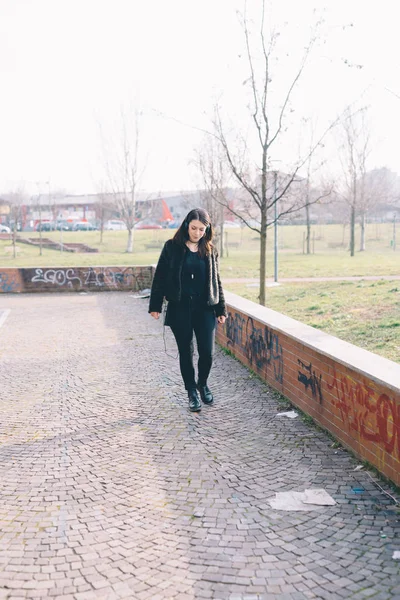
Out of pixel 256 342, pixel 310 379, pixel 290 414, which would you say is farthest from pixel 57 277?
pixel 310 379

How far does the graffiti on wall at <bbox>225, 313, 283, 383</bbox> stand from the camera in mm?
5977

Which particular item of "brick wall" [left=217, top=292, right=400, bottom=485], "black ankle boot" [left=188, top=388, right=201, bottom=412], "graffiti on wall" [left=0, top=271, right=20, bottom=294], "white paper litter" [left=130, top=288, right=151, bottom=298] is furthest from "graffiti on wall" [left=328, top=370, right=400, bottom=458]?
"graffiti on wall" [left=0, top=271, right=20, bottom=294]

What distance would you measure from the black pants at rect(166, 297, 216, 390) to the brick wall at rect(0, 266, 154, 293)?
12726 millimetres

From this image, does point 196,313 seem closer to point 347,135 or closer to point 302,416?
point 302,416

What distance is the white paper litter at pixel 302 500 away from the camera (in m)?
3.50

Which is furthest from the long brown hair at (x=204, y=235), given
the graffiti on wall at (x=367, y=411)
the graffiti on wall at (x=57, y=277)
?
the graffiti on wall at (x=57, y=277)

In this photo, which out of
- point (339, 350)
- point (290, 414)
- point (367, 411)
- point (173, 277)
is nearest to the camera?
point (367, 411)

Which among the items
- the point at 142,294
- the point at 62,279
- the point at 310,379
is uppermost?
the point at 310,379

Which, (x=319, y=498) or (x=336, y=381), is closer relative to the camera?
(x=319, y=498)

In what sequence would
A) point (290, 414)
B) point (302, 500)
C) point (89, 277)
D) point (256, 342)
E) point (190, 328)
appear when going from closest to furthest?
point (302, 500), point (290, 414), point (190, 328), point (256, 342), point (89, 277)

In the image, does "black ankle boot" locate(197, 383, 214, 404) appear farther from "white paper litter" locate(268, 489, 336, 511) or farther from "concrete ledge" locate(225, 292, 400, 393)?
"white paper litter" locate(268, 489, 336, 511)

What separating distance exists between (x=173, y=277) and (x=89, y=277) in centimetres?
1329

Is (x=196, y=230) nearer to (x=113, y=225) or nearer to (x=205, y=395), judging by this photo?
(x=205, y=395)

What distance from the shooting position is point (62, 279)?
18.4 m
